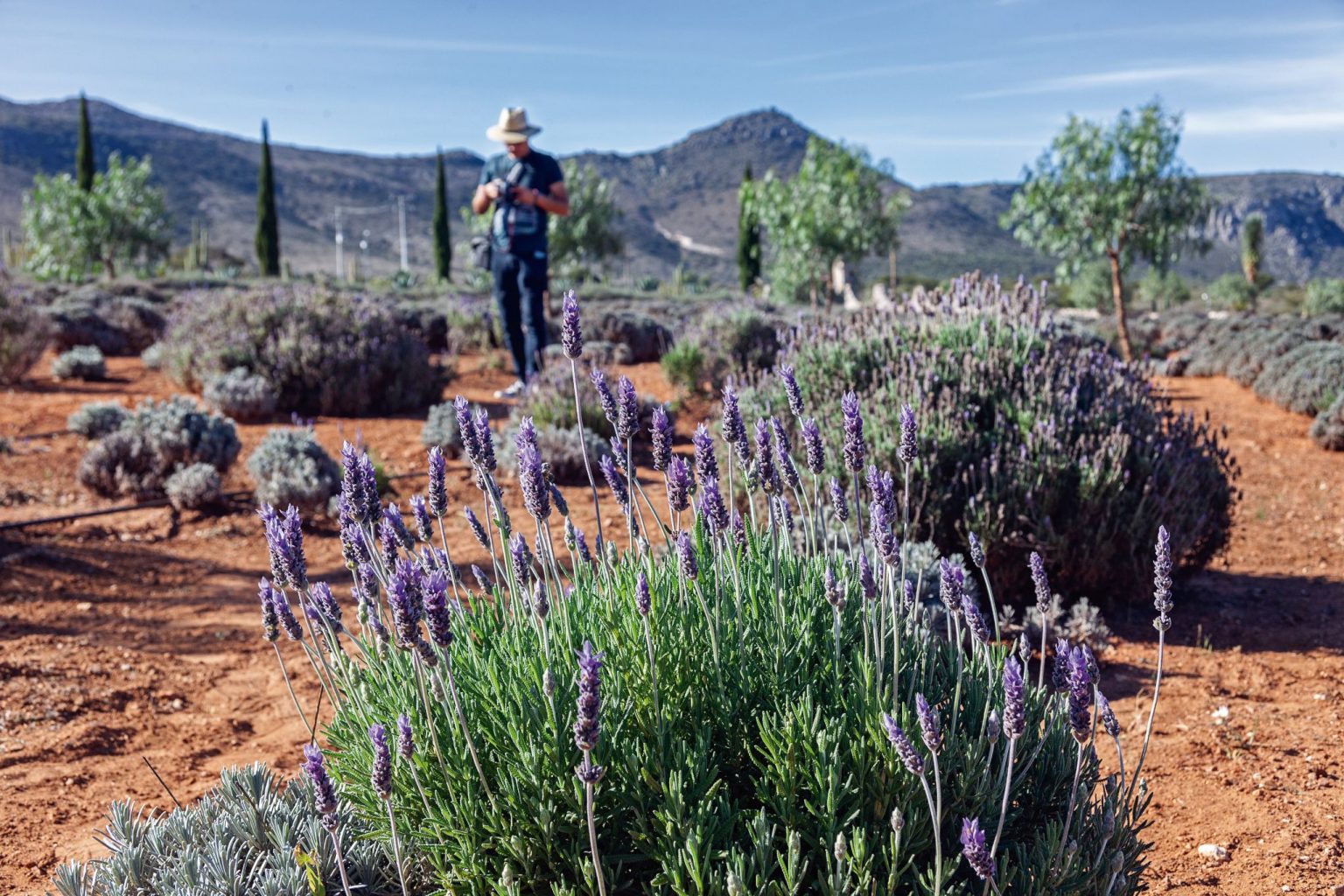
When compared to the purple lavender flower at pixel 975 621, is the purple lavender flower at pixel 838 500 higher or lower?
higher

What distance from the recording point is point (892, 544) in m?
1.86

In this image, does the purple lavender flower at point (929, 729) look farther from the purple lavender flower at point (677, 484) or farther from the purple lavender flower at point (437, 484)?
the purple lavender flower at point (437, 484)

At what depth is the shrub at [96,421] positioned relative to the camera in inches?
345

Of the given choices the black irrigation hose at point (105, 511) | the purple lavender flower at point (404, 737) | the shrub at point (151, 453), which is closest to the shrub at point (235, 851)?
the purple lavender flower at point (404, 737)

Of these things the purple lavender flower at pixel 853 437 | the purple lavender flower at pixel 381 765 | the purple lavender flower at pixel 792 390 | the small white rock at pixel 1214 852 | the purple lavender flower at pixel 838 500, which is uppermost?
the purple lavender flower at pixel 792 390

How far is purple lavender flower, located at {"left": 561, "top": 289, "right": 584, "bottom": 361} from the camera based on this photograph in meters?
1.95

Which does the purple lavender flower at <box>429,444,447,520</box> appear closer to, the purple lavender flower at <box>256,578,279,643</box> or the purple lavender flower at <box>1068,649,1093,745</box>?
the purple lavender flower at <box>256,578,279,643</box>

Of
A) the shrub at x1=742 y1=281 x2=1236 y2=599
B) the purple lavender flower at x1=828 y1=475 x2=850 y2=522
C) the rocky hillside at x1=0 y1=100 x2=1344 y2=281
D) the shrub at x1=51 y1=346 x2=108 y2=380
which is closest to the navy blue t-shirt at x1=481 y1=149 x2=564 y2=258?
the shrub at x1=742 y1=281 x2=1236 y2=599

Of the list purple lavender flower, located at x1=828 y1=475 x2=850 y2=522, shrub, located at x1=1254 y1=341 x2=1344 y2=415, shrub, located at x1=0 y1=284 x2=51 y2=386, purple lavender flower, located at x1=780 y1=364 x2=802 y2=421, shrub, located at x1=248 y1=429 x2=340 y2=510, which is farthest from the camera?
shrub, located at x1=0 y1=284 x2=51 y2=386

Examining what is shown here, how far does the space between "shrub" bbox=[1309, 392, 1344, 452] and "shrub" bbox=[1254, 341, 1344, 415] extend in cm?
60

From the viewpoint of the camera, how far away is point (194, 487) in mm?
6961

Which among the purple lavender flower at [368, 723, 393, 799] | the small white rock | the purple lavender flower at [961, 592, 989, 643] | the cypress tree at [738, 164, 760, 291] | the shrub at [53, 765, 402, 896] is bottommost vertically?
the small white rock

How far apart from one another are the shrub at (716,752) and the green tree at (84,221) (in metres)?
36.1

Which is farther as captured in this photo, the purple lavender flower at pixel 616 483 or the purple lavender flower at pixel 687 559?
the purple lavender flower at pixel 616 483
